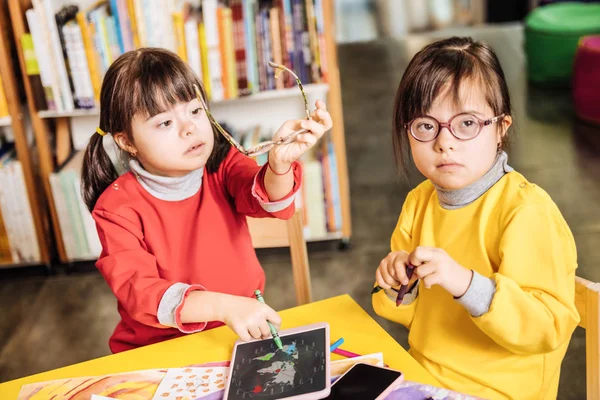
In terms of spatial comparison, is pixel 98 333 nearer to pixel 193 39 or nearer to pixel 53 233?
pixel 53 233

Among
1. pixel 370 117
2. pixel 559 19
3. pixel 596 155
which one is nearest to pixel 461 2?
pixel 559 19

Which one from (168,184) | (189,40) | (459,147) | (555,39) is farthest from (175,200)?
(555,39)

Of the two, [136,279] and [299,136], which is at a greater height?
[299,136]

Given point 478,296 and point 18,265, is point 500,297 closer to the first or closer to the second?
point 478,296

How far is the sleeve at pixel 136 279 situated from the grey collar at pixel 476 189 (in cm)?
47

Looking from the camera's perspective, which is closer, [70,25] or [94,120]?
[70,25]

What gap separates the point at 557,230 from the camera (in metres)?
1.21

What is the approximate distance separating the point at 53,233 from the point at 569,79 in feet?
10.7

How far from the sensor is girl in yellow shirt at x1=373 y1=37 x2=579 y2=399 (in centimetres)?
114

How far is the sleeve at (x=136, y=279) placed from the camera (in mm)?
1264

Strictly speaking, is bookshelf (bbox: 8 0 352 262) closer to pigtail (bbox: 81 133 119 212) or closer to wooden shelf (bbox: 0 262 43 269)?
wooden shelf (bbox: 0 262 43 269)

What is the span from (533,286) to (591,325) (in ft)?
0.38

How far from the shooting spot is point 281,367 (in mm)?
1164

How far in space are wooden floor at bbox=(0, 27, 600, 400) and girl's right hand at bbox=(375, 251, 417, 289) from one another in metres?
0.82
